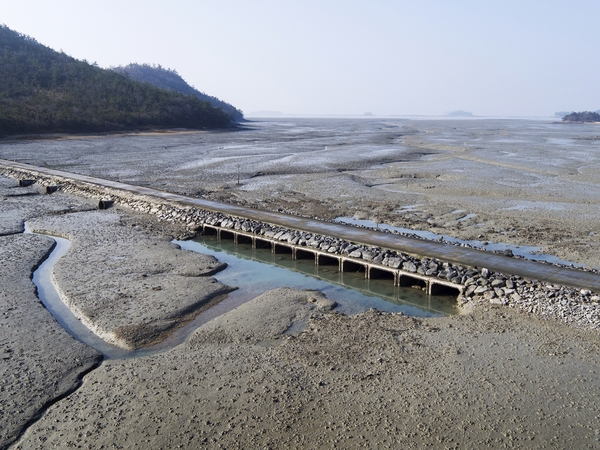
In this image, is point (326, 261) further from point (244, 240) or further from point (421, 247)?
point (244, 240)

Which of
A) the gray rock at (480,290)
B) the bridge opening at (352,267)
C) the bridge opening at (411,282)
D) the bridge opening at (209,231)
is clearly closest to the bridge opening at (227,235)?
the bridge opening at (209,231)

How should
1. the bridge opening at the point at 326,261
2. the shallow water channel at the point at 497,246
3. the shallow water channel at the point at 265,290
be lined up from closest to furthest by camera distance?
the shallow water channel at the point at 265,290, the shallow water channel at the point at 497,246, the bridge opening at the point at 326,261

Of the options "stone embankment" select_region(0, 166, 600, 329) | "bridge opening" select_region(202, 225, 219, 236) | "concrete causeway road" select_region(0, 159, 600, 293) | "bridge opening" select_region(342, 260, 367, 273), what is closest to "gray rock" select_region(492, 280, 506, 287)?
"stone embankment" select_region(0, 166, 600, 329)

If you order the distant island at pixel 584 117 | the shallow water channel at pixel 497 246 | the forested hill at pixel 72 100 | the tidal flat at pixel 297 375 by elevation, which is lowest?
the distant island at pixel 584 117

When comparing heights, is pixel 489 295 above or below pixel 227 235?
above

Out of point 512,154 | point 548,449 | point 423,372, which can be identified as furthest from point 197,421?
point 512,154

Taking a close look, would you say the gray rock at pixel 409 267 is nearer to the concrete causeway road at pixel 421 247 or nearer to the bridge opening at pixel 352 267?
the concrete causeway road at pixel 421 247

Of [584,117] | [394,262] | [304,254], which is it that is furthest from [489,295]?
[584,117]
